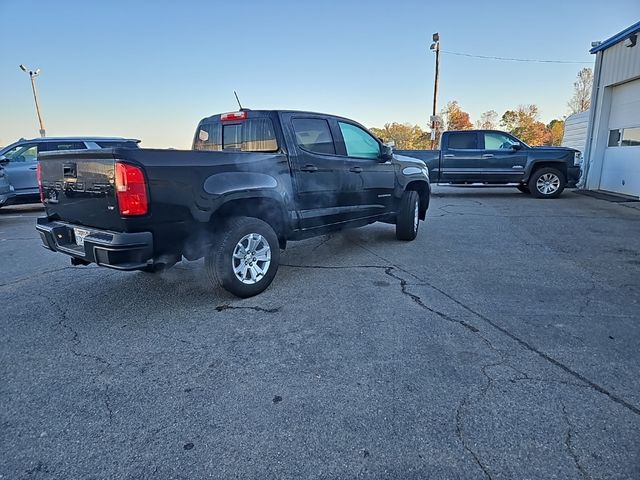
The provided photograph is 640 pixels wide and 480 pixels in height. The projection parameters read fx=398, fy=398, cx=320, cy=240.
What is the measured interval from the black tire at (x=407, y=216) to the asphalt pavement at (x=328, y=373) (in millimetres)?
1280

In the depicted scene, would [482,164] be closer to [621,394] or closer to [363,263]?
[363,263]

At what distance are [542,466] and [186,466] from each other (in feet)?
5.46

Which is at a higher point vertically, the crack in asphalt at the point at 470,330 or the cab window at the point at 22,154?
the cab window at the point at 22,154

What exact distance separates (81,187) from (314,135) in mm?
2512

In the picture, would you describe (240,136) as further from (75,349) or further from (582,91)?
(582,91)

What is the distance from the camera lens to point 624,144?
457 inches

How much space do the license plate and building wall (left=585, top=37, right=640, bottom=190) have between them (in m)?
13.6

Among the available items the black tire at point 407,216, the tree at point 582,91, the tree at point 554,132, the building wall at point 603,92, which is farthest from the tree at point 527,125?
the black tire at point 407,216

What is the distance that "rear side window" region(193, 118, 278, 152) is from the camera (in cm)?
438

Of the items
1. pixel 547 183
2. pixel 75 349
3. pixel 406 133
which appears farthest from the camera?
pixel 406 133

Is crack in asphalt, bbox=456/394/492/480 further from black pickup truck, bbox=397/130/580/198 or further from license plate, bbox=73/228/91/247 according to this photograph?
black pickup truck, bbox=397/130/580/198

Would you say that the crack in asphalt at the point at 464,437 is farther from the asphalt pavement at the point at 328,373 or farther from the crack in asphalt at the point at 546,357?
the crack in asphalt at the point at 546,357

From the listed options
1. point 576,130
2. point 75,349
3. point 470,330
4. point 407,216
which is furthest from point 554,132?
point 75,349

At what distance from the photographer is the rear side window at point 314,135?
14.8 ft
